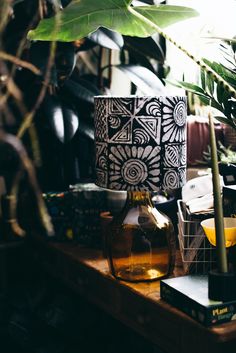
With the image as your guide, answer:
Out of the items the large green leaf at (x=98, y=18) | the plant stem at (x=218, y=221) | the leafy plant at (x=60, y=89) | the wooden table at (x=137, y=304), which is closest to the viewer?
the plant stem at (x=218, y=221)

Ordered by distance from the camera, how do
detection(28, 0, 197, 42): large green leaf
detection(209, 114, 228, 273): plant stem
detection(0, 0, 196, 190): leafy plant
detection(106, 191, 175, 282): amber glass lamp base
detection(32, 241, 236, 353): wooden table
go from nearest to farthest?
Result: 1. detection(209, 114, 228, 273): plant stem
2. detection(32, 241, 236, 353): wooden table
3. detection(28, 0, 197, 42): large green leaf
4. detection(106, 191, 175, 282): amber glass lamp base
5. detection(0, 0, 196, 190): leafy plant

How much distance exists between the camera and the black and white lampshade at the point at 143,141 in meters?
1.28

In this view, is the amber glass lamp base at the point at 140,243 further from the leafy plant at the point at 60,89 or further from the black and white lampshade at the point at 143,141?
the leafy plant at the point at 60,89

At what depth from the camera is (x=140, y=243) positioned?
1.38 meters

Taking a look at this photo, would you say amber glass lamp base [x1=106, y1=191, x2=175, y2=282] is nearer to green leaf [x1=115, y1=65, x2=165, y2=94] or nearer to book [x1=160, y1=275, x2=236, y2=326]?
book [x1=160, y1=275, x2=236, y2=326]

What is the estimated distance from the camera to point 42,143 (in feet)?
5.99

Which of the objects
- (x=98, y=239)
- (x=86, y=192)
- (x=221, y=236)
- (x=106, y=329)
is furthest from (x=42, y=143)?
(x=221, y=236)

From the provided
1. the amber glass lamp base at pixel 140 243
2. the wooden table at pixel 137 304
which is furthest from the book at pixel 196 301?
the amber glass lamp base at pixel 140 243

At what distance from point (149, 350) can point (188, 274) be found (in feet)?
1.65

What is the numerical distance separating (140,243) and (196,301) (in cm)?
30

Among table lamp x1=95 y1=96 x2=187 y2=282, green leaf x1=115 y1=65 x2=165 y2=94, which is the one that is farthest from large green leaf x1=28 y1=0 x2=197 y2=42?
green leaf x1=115 y1=65 x2=165 y2=94

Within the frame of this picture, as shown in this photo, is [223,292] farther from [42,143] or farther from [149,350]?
[42,143]

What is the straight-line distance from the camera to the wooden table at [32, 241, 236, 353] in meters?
1.13

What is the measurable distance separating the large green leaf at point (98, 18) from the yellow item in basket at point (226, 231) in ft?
1.68
